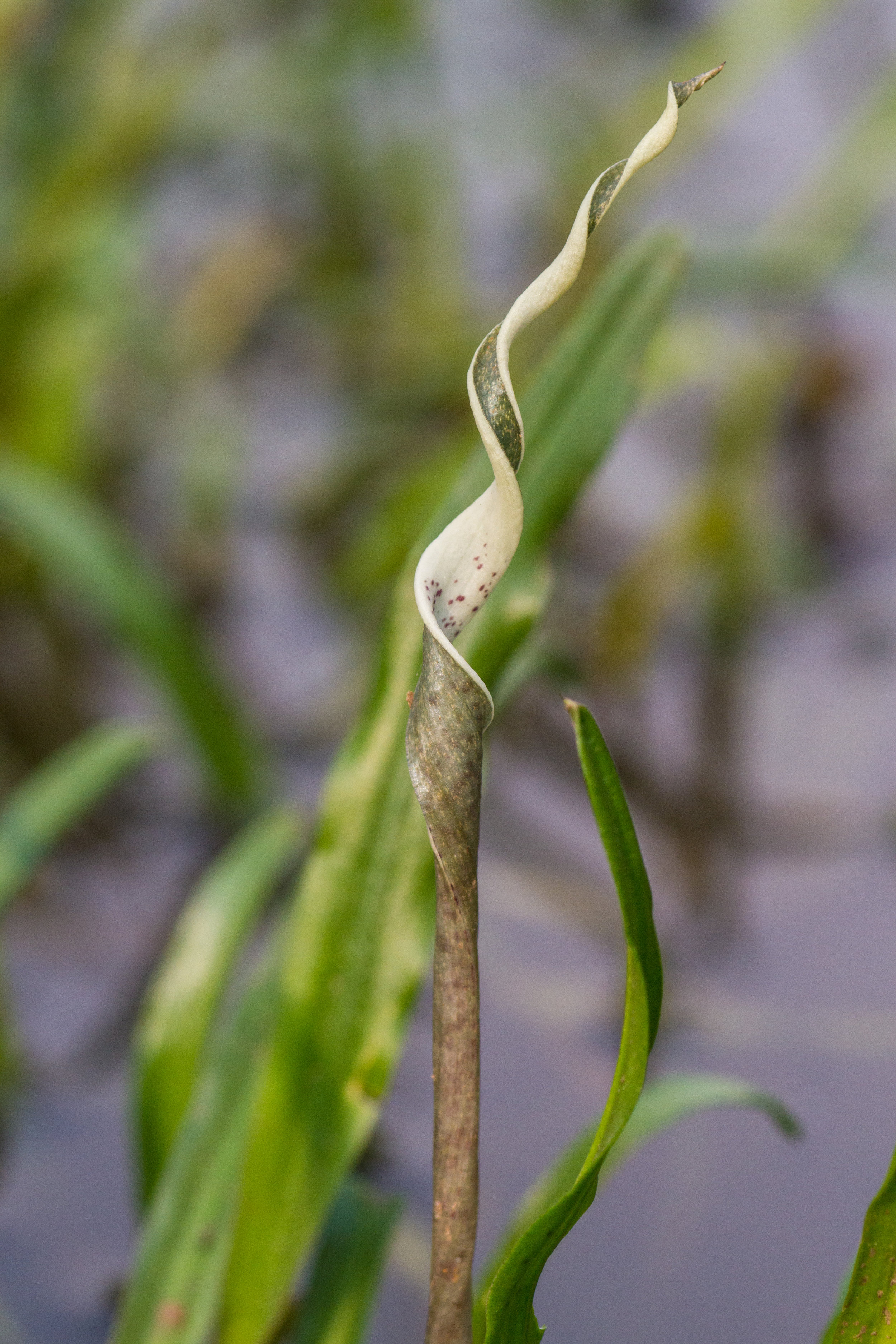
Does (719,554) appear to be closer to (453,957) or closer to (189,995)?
(189,995)

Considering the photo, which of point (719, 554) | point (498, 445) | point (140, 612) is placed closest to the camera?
point (498, 445)

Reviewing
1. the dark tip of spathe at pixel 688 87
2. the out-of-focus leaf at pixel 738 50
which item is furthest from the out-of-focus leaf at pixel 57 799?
the out-of-focus leaf at pixel 738 50

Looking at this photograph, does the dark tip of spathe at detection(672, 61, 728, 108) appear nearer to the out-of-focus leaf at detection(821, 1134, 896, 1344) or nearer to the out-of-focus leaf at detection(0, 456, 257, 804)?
the out-of-focus leaf at detection(821, 1134, 896, 1344)

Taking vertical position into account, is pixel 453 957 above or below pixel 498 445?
below

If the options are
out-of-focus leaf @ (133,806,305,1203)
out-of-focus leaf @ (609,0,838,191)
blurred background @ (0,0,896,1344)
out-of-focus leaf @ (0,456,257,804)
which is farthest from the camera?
out-of-focus leaf @ (609,0,838,191)

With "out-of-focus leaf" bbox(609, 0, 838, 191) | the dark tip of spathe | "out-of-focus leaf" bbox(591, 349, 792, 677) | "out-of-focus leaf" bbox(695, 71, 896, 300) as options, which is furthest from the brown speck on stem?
"out-of-focus leaf" bbox(609, 0, 838, 191)

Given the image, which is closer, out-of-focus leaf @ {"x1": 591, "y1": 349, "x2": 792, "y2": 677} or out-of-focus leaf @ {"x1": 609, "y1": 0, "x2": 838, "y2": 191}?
out-of-focus leaf @ {"x1": 591, "y1": 349, "x2": 792, "y2": 677}

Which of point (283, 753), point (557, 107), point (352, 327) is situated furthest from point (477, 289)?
point (283, 753)

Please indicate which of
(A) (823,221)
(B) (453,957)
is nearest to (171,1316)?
(B) (453,957)
